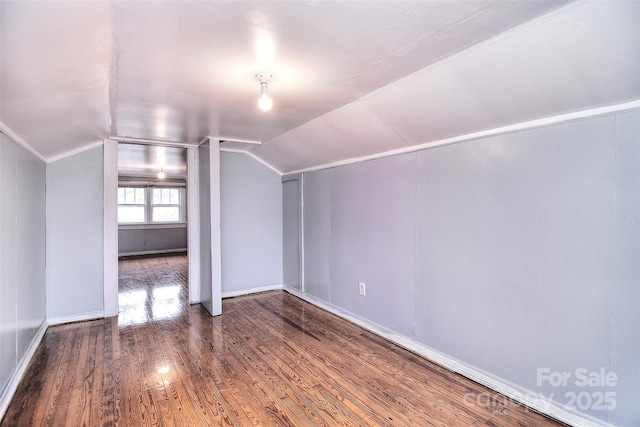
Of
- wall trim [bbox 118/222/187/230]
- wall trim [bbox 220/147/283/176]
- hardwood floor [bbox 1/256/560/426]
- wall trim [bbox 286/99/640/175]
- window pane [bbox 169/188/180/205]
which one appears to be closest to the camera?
wall trim [bbox 286/99/640/175]

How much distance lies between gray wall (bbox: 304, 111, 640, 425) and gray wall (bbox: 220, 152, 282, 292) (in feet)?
7.27

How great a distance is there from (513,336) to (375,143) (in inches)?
80.2

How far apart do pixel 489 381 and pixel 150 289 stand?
17.2 ft

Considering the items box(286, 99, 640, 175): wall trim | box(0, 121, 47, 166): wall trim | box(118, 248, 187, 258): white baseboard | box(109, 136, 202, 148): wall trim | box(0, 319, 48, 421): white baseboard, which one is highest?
box(109, 136, 202, 148): wall trim

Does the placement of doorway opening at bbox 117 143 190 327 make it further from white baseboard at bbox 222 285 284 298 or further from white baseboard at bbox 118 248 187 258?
white baseboard at bbox 222 285 284 298

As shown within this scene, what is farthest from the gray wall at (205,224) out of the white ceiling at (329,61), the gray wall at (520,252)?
the gray wall at (520,252)

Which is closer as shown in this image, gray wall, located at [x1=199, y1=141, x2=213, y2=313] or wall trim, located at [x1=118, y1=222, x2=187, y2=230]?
gray wall, located at [x1=199, y1=141, x2=213, y2=313]

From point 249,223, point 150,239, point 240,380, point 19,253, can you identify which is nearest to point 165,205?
point 150,239

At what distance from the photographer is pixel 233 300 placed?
477 centimetres

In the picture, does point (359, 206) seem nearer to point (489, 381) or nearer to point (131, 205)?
point (489, 381)

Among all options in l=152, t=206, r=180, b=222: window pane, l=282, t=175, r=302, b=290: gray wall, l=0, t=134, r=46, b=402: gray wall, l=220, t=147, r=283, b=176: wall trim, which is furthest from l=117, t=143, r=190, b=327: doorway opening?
l=282, t=175, r=302, b=290: gray wall

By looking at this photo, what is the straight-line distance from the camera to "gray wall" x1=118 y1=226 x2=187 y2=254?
8.71 metres

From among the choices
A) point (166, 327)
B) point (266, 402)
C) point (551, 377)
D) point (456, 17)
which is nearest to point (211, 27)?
point (456, 17)

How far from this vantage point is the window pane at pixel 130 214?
29.1 feet
